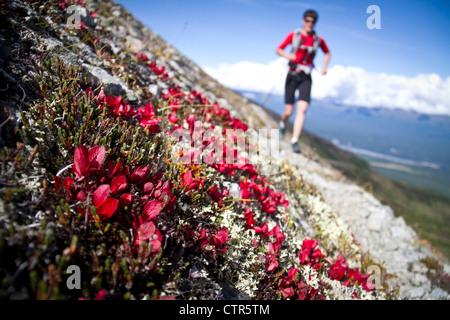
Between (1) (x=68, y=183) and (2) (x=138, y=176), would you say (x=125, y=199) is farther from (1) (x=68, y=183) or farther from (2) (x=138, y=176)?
(1) (x=68, y=183)

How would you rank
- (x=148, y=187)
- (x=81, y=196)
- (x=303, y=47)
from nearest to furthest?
(x=81, y=196), (x=148, y=187), (x=303, y=47)

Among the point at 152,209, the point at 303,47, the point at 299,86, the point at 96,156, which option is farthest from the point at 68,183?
the point at 303,47

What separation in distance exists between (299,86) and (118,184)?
655cm

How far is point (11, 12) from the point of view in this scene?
3.39 metres

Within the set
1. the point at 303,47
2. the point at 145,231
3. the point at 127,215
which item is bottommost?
the point at 145,231

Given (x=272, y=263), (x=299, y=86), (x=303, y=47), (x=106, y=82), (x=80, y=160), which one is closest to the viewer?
(x=80, y=160)

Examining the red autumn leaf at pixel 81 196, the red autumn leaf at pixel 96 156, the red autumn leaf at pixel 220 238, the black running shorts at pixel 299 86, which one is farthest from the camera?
the black running shorts at pixel 299 86

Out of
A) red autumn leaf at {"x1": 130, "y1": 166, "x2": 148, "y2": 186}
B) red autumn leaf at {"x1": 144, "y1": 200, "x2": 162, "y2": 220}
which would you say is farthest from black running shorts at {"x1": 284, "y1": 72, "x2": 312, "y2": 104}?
red autumn leaf at {"x1": 144, "y1": 200, "x2": 162, "y2": 220}

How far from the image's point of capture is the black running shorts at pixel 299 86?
6.92 m

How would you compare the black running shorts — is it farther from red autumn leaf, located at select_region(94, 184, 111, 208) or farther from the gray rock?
red autumn leaf, located at select_region(94, 184, 111, 208)

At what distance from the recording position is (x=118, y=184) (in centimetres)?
207

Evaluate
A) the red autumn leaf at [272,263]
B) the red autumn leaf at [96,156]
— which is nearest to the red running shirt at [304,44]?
the red autumn leaf at [272,263]

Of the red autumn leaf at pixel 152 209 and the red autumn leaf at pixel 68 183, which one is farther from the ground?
the red autumn leaf at pixel 68 183

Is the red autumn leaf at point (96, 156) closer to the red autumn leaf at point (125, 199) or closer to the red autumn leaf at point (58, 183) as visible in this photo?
the red autumn leaf at point (58, 183)
